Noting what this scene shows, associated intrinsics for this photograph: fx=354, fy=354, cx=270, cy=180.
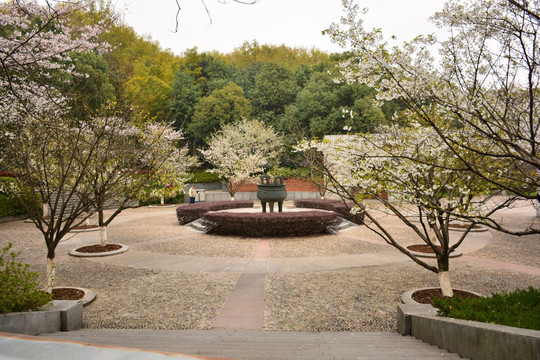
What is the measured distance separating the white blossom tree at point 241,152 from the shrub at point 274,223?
11636 mm

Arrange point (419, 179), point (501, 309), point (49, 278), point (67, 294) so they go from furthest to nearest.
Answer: point (419, 179) → point (67, 294) → point (49, 278) → point (501, 309)

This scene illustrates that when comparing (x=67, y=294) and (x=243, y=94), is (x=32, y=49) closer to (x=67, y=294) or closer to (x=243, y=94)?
(x=67, y=294)

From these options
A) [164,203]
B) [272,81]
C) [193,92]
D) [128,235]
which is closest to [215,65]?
[193,92]

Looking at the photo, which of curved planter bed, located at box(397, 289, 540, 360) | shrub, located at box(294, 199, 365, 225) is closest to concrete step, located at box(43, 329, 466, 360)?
curved planter bed, located at box(397, 289, 540, 360)

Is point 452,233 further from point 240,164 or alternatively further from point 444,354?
point 240,164

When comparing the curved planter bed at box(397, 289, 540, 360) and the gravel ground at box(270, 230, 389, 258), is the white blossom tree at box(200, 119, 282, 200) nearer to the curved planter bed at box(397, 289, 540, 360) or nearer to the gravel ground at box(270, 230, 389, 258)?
the gravel ground at box(270, 230, 389, 258)

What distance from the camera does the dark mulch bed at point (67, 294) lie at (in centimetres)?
660

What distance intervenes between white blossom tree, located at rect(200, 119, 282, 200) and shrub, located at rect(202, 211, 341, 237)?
11636mm

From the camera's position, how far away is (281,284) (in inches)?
297

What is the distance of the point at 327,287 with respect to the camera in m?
7.33

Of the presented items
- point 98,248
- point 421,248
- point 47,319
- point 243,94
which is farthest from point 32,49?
point 243,94

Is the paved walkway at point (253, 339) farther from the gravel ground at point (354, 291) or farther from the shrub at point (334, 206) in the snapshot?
the shrub at point (334, 206)

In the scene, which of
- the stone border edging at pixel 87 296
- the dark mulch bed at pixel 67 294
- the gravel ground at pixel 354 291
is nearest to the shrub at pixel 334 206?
the gravel ground at pixel 354 291

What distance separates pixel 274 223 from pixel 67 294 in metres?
7.08
